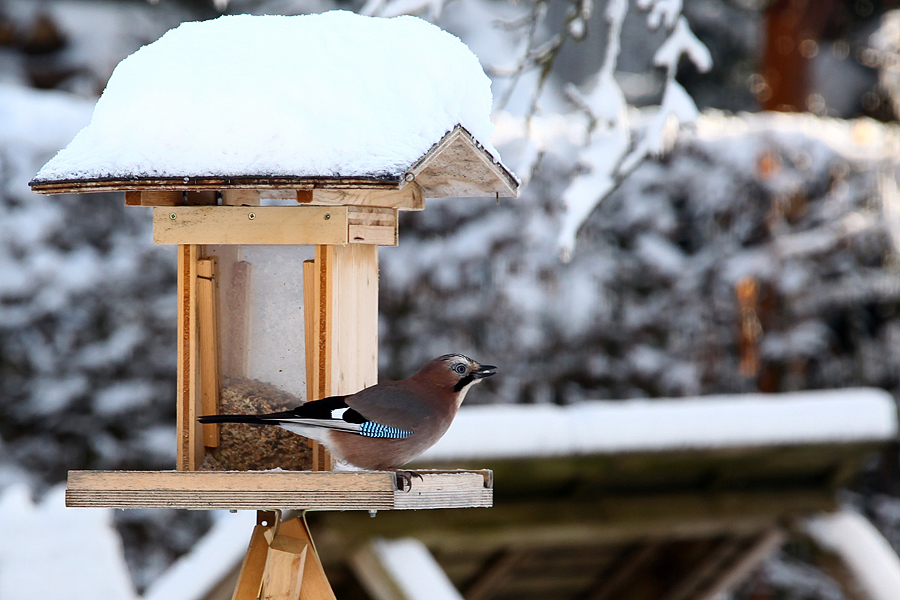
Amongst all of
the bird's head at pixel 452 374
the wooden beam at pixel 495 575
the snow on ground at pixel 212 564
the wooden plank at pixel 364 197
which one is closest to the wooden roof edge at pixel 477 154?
the wooden plank at pixel 364 197

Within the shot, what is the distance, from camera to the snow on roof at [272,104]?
2.06m

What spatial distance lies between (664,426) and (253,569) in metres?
2.34

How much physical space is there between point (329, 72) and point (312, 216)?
0.29 metres

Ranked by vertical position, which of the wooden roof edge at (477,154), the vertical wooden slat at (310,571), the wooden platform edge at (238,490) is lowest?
the vertical wooden slat at (310,571)

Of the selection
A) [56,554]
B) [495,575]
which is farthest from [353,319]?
[495,575]

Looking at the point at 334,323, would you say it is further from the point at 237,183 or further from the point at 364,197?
the point at 237,183

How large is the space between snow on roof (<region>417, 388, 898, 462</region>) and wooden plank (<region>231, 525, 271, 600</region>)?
1526 mm

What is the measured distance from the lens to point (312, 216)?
226cm

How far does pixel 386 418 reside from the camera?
7.09 feet

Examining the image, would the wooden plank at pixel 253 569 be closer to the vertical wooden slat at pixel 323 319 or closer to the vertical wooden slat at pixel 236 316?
the vertical wooden slat at pixel 323 319

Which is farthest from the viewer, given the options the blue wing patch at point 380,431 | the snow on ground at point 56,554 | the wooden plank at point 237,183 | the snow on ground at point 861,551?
the snow on ground at point 861,551

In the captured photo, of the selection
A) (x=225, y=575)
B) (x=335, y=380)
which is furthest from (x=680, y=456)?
(x=335, y=380)

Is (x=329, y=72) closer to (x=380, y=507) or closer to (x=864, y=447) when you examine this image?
(x=380, y=507)

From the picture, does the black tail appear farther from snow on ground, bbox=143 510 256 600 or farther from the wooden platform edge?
snow on ground, bbox=143 510 256 600
